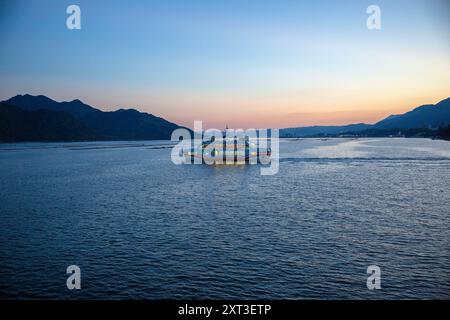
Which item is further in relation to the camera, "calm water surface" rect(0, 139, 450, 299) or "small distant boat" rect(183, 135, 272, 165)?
"small distant boat" rect(183, 135, 272, 165)

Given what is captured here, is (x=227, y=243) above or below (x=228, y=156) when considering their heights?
below

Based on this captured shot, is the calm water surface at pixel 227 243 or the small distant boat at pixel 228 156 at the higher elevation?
the small distant boat at pixel 228 156

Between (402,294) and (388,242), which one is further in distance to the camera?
(388,242)

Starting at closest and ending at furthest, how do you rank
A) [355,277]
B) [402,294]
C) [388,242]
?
1. [402,294]
2. [355,277]
3. [388,242]

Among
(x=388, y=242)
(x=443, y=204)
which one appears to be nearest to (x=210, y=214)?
(x=388, y=242)

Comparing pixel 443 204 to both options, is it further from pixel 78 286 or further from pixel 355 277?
pixel 78 286

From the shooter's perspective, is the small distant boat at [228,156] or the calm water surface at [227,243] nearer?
the calm water surface at [227,243]

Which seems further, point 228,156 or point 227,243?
point 228,156

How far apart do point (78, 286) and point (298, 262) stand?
51.3 feet

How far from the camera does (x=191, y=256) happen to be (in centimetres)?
2656

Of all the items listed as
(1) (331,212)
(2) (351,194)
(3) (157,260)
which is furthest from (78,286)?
(2) (351,194)

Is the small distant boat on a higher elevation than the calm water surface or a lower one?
higher
